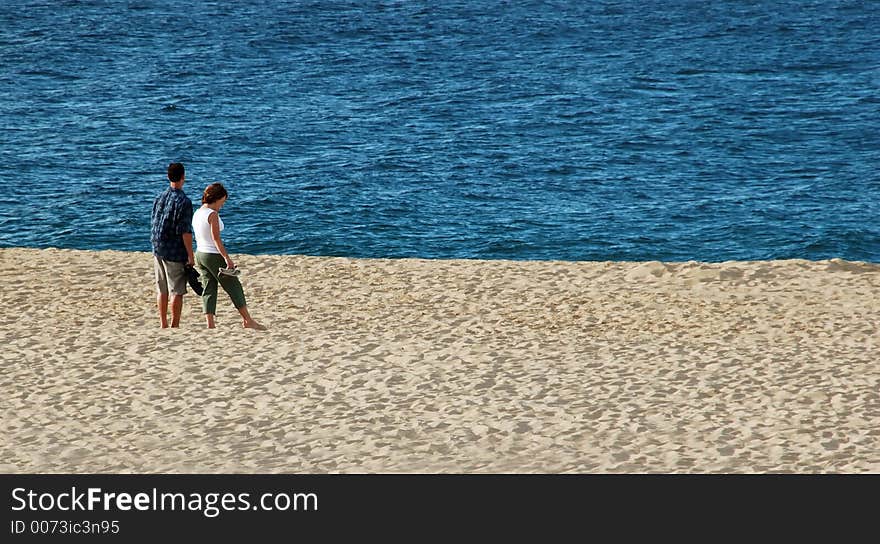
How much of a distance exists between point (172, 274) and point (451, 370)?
309cm

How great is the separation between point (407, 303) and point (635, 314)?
2.64 metres

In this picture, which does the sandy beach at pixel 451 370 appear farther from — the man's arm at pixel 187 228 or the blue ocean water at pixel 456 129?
the blue ocean water at pixel 456 129

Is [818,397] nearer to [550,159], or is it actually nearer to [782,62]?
[550,159]

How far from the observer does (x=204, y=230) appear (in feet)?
43.1

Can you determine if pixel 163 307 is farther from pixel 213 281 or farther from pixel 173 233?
pixel 173 233

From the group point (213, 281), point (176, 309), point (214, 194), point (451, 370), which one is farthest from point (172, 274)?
point (451, 370)

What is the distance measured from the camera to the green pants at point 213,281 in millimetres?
13344

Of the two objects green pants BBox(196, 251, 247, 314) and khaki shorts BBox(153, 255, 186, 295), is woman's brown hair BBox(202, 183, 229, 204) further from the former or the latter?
khaki shorts BBox(153, 255, 186, 295)

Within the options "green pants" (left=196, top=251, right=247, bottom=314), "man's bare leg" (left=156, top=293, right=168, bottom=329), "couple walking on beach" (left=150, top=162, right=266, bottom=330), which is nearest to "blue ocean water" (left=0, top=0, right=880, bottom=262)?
"man's bare leg" (left=156, top=293, right=168, bottom=329)

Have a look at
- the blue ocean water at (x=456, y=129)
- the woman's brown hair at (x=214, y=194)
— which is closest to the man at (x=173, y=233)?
the woman's brown hair at (x=214, y=194)

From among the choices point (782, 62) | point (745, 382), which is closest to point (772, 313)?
point (745, 382)

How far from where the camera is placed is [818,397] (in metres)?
11.7

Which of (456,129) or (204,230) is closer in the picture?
(204,230)

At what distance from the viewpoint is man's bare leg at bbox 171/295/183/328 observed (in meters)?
14.0
